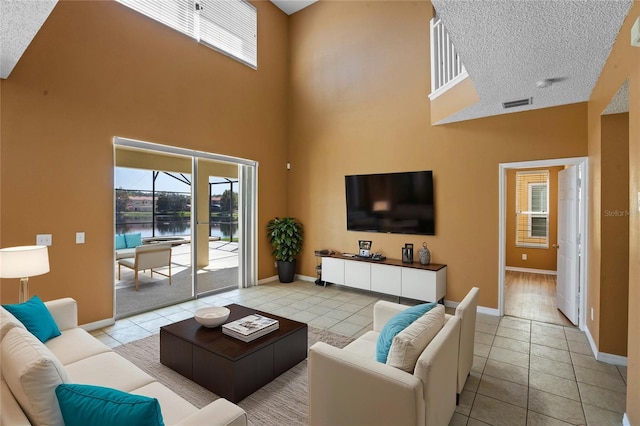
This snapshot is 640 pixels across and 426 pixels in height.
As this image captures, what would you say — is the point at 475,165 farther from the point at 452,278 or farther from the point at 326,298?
the point at 326,298

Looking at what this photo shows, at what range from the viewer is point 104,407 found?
43.4 inches

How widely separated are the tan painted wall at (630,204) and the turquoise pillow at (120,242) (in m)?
5.45

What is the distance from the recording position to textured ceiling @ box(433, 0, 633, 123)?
2.04m

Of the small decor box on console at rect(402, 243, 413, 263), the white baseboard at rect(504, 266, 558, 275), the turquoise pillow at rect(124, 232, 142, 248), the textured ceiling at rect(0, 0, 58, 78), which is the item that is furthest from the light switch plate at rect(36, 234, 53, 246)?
the white baseboard at rect(504, 266, 558, 275)

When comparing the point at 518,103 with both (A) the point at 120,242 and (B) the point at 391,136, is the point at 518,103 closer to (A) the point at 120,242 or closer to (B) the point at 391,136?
(B) the point at 391,136

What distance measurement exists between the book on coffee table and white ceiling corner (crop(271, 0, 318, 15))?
6.39 meters

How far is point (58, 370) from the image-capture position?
135 cm

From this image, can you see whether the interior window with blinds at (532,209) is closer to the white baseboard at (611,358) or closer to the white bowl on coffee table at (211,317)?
the white baseboard at (611,358)

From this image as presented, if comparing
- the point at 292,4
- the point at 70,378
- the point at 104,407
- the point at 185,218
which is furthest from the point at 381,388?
the point at 292,4

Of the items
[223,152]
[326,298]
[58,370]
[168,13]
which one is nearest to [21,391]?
[58,370]

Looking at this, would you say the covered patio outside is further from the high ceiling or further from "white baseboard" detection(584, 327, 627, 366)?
"white baseboard" detection(584, 327, 627, 366)

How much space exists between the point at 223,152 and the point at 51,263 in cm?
285

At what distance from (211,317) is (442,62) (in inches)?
175

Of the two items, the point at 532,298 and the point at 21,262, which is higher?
the point at 21,262
